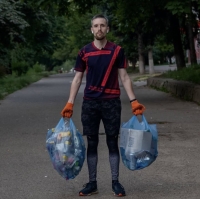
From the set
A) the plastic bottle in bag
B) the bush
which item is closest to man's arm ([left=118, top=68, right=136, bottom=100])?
the plastic bottle in bag

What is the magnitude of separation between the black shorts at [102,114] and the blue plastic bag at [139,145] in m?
0.14

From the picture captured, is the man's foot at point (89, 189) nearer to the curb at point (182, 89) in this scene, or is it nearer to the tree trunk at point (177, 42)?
the curb at point (182, 89)

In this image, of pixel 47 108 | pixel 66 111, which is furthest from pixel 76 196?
pixel 47 108

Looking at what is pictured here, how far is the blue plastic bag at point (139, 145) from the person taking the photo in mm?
6246

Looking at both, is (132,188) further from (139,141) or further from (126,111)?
(126,111)

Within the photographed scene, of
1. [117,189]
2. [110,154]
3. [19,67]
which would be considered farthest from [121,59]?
[19,67]

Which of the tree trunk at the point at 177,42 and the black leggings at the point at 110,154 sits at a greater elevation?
the tree trunk at the point at 177,42

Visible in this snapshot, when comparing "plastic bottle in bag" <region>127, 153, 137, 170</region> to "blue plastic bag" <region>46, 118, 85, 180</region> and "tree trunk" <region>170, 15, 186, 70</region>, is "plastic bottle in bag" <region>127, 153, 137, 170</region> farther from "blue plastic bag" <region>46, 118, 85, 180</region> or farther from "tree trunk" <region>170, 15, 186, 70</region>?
"tree trunk" <region>170, 15, 186, 70</region>

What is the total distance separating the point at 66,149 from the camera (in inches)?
248

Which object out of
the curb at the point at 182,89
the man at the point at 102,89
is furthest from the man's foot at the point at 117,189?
the curb at the point at 182,89

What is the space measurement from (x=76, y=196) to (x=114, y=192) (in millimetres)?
399

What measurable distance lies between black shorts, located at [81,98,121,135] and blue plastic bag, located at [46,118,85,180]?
6.2 inches

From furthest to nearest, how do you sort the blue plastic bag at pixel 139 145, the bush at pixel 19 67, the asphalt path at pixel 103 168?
the bush at pixel 19 67 → the asphalt path at pixel 103 168 → the blue plastic bag at pixel 139 145

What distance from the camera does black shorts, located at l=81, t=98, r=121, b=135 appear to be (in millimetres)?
6363
